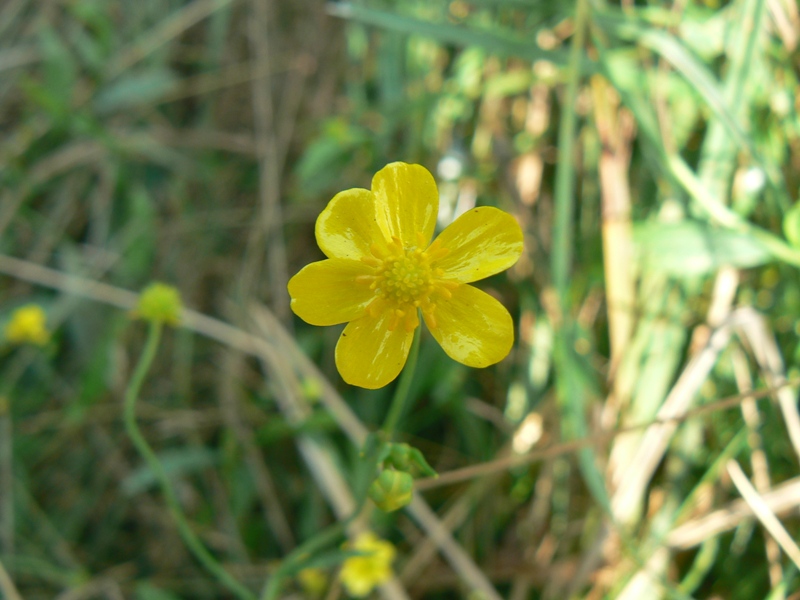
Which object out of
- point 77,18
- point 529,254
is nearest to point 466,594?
point 529,254

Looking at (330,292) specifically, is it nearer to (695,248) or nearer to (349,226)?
(349,226)

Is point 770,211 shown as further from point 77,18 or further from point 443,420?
point 77,18

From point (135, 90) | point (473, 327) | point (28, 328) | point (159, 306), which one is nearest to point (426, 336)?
point (159, 306)

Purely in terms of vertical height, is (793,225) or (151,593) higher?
(793,225)

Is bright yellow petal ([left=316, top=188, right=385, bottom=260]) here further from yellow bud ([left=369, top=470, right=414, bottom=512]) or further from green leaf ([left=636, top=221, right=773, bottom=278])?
green leaf ([left=636, top=221, right=773, bottom=278])

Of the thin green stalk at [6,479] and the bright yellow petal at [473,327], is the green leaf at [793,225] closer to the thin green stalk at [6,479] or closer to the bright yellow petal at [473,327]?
the bright yellow petal at [473,327]

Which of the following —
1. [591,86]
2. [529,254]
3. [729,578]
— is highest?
[591,86]
